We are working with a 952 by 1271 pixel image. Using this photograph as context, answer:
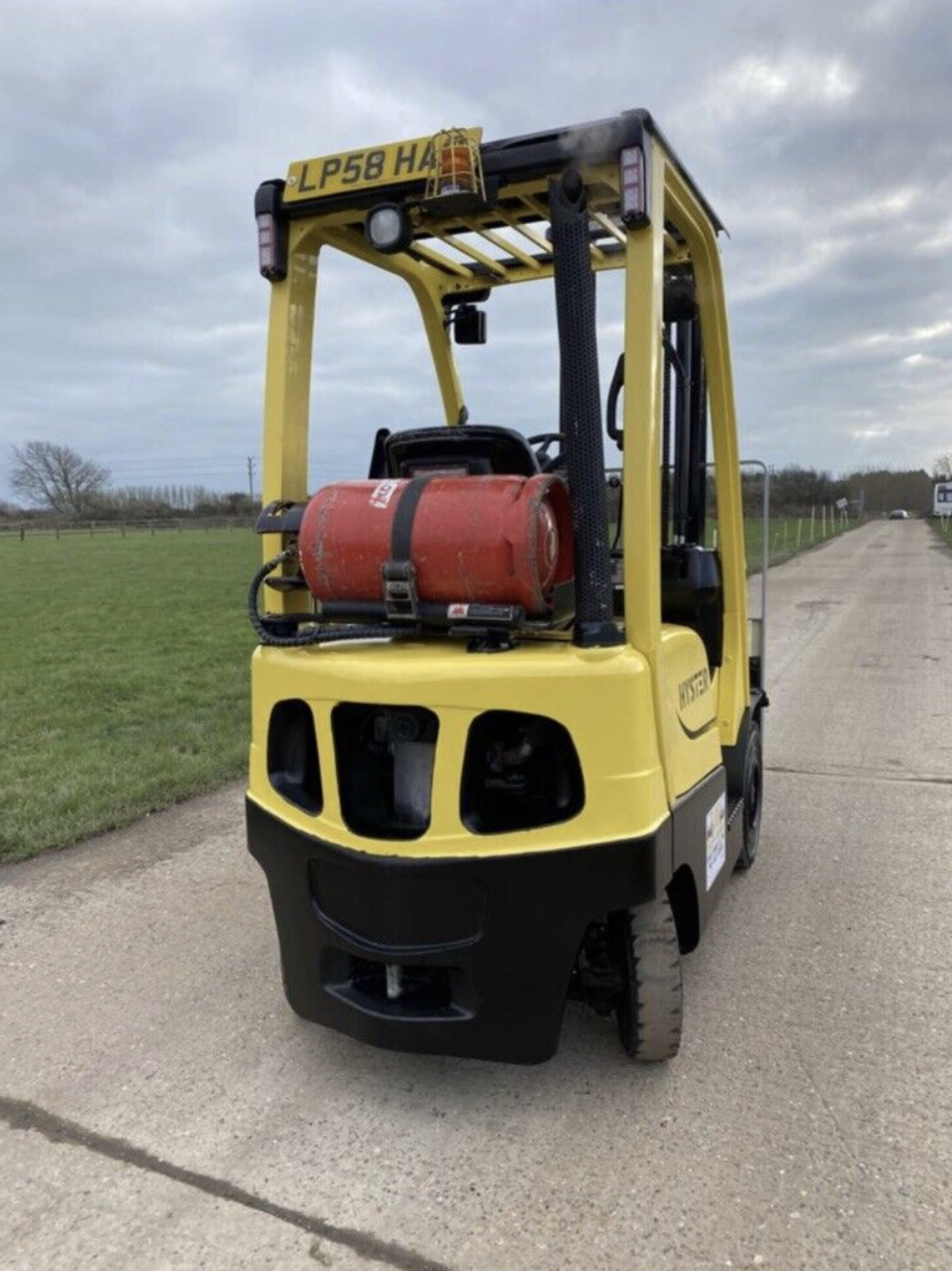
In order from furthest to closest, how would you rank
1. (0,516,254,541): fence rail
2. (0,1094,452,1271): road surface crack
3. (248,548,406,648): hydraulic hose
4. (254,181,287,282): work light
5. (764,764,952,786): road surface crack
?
(0,516,254,541): fence rail < (764,764,952,786): road surface crack < (254,181,287,282): work light < (248,548,406,648): hydraulic hose < (0,1094,452,1271): road surface crack

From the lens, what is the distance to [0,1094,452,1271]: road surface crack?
84.6 inches

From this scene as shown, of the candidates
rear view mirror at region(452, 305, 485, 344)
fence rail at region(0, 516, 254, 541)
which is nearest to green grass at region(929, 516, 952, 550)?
rear view mirror at region(452, 305, 485, 344)

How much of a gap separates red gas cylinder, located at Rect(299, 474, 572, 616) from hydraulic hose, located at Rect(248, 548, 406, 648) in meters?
0.12

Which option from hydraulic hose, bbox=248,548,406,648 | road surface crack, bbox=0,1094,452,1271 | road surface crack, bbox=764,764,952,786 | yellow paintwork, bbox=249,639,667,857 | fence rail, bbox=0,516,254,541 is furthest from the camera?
fence rail, bbox=0,516,254,541

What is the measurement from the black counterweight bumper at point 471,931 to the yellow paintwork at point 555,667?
5cm

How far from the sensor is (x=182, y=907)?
13.3 feet

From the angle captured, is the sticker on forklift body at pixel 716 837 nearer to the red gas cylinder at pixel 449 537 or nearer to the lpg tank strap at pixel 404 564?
the red gas cylinder at pixel 449 537

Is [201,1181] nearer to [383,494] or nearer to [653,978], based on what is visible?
[653,978]

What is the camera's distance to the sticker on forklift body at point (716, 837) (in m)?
3.10

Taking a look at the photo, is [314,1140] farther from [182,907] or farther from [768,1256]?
[182,907]

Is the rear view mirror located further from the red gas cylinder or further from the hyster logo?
the hyster logo

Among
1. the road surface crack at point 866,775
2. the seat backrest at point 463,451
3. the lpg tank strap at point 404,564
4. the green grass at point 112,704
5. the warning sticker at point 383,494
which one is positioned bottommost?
the road surface crack at point 866,775

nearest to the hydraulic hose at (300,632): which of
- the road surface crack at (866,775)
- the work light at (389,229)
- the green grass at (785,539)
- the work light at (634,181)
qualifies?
the work light at (389,229)

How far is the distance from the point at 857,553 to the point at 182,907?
3036cm
